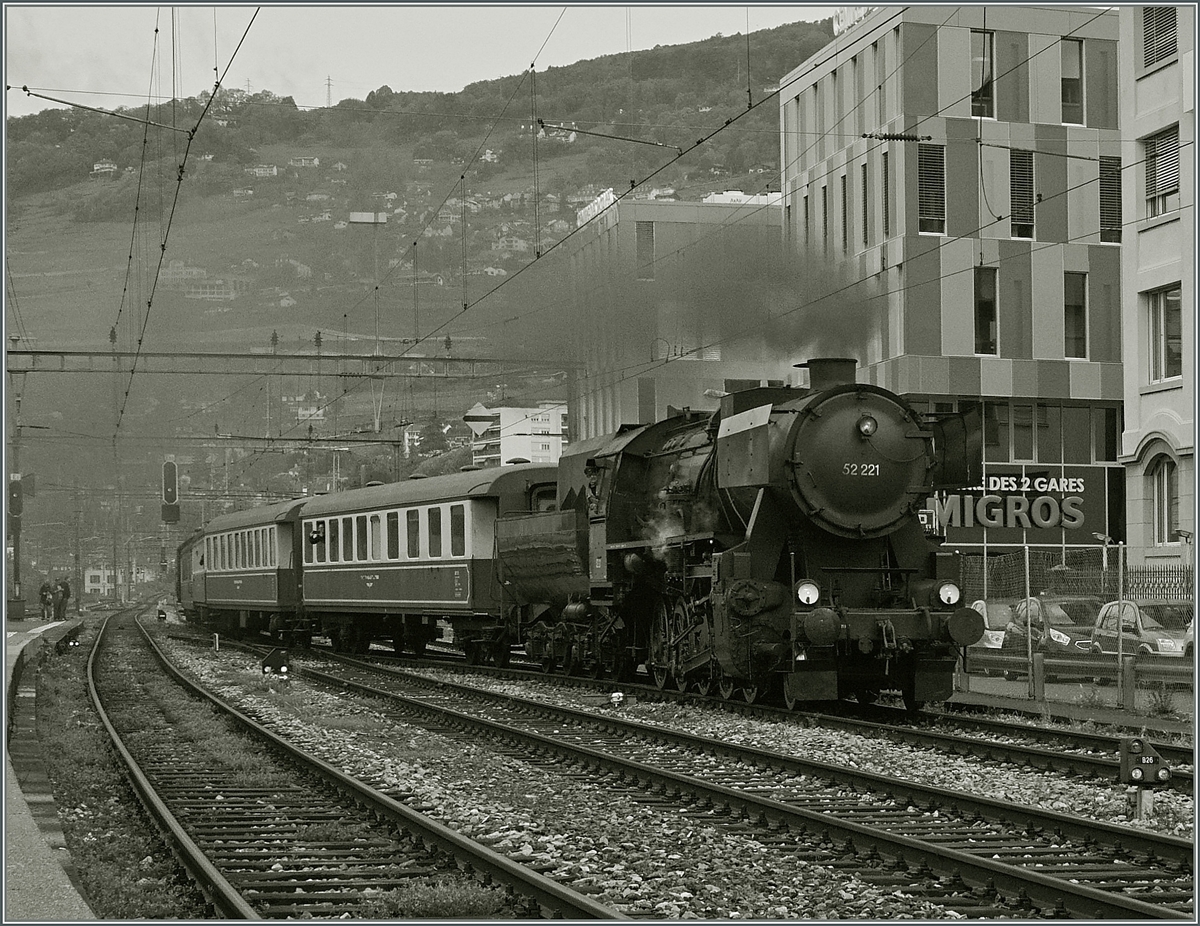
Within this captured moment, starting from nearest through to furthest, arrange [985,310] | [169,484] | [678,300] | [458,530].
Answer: [458,530]
[678,300]
[985,310]
[169,484]

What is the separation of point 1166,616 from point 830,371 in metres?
5.92

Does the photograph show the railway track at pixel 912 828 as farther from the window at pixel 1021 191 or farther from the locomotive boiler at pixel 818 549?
the window at pixel 1021 191

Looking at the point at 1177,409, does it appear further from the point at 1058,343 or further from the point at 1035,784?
the point at 1035,784

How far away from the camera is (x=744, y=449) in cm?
1510

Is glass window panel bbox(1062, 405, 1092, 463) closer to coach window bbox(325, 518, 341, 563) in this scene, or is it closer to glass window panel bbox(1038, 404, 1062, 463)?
glass window panel bbox(1038, 404, 1062, 463)

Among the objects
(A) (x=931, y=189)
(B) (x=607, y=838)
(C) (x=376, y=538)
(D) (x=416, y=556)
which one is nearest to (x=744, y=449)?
(B) (x=607, y=838)

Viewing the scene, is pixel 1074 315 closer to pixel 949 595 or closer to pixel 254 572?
pixel 254 572

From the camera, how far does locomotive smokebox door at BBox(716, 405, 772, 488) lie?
14711 mm

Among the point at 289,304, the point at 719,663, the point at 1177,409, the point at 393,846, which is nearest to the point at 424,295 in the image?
the point at 289,304

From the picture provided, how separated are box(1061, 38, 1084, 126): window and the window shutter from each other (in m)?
10.8

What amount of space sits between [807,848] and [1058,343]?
3508 cm

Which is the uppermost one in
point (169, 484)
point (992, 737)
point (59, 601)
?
point (169, 484)

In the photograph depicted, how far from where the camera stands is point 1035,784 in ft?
35.0

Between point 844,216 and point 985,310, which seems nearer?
point 985,310
